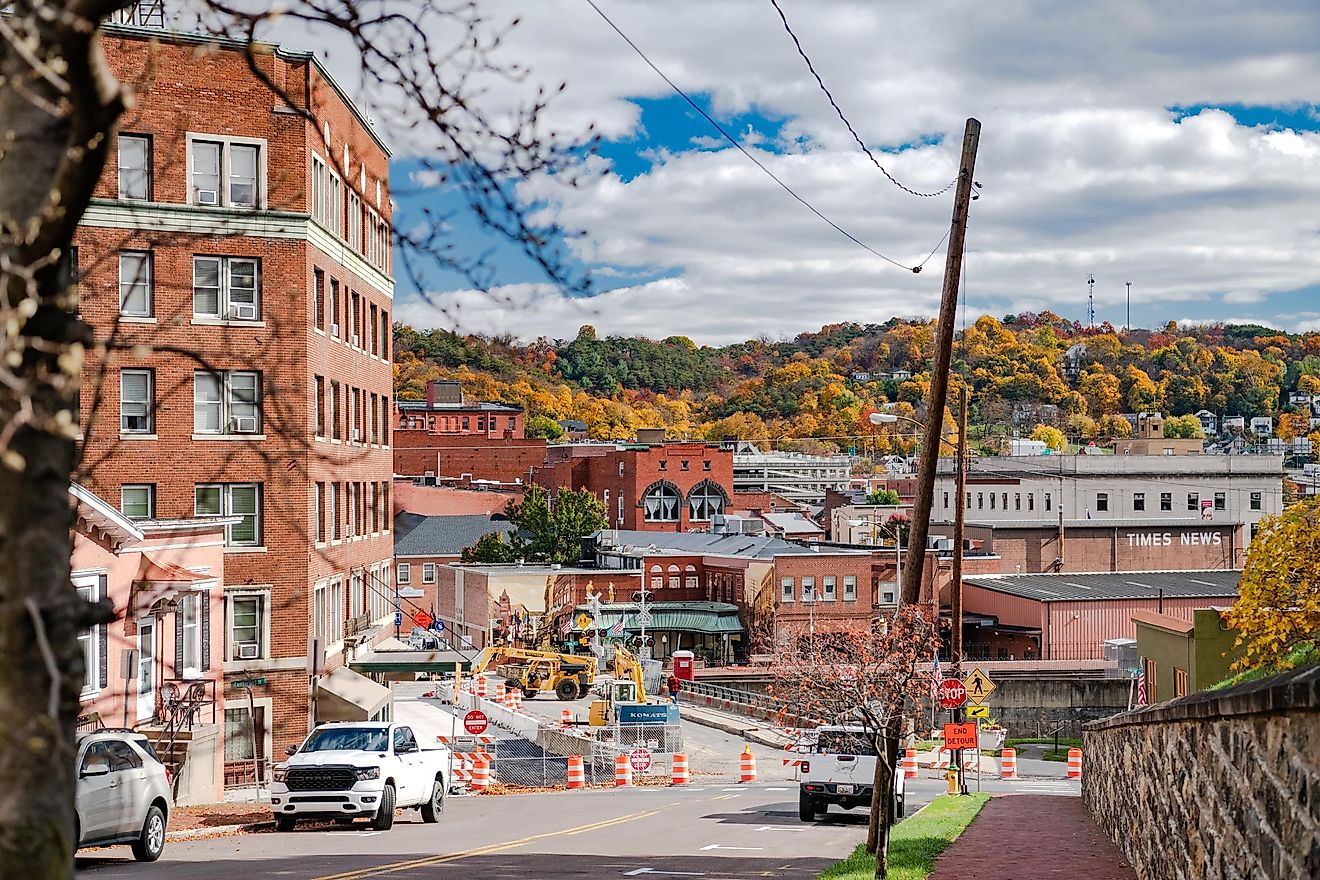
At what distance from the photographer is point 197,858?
19.9m

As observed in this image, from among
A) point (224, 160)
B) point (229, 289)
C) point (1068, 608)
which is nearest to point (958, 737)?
→ point (229, 289)

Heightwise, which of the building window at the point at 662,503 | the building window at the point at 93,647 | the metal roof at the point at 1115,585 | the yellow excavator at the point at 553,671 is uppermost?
the building window at the point at 662,503

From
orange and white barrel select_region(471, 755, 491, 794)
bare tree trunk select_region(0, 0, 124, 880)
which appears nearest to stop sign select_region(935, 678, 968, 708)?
orange and white barrel select_region(471, 755, 491, 794)

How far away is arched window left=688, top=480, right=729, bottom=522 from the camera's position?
114 m

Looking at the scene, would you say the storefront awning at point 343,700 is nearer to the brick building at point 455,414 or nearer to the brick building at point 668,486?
the brick building at point 668,486

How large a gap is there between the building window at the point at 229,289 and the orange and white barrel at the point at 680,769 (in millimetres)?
15914

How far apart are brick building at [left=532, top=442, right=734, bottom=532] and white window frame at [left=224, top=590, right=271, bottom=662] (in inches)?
2912

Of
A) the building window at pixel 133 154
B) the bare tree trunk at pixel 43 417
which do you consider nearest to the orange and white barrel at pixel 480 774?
the building window at pixel 133 154

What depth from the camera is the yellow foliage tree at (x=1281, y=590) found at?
20.6 m

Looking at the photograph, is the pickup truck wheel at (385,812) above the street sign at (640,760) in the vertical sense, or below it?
above

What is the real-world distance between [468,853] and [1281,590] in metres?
12.1

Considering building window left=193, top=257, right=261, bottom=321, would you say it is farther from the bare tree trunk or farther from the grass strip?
the bare tree trunk

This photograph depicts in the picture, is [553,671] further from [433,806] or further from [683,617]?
[433,806]

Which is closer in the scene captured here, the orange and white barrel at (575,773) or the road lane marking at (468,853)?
the road lane marking at (468,853)
